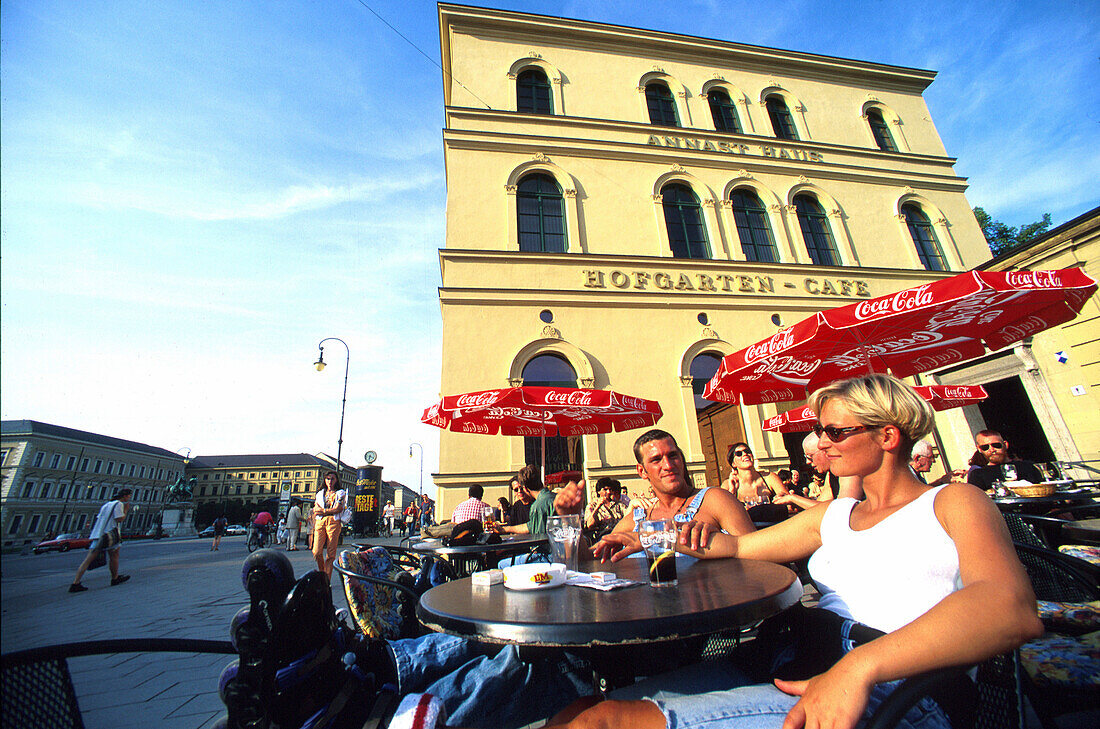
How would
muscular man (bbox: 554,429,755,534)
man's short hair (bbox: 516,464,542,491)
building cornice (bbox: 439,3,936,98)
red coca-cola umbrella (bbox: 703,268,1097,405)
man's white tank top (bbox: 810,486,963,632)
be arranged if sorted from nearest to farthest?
man's white tank top (bbox: 810,486,963,632) → muscular man (bbox: 554,429,755,534) → red coca-cola umbrella (bbox: 703,268,1097,405) → man's short hair (bbox: 516,464,542,491) → building cornice (bbox: 439,3,936,98)

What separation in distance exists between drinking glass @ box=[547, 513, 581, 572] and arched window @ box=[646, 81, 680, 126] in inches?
535

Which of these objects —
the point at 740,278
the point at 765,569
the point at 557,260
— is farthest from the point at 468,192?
the point at 765,569

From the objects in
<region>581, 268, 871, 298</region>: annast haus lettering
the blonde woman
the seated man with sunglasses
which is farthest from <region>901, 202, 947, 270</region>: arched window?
the blonde woman

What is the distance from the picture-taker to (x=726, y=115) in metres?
13.4

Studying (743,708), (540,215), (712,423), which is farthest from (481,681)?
(540,215)

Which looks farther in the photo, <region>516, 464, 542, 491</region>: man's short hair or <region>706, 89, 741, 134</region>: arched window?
<region>706, 89, 741, 134</region>: arched window

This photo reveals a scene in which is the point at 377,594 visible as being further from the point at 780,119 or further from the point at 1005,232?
the point at 1005,232

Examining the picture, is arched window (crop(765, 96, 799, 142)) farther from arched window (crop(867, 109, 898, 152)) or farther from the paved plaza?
the paved plaza

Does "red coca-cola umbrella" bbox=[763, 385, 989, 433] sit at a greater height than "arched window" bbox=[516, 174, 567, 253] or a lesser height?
lesser

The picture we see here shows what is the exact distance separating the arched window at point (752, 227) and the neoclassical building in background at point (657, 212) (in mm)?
61

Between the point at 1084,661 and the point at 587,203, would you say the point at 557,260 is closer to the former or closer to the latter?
the point at 587,203

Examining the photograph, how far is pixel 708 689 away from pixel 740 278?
11161mm

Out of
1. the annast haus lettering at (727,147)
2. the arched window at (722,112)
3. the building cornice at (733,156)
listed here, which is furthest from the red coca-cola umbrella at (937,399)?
the arched window at (722,112)

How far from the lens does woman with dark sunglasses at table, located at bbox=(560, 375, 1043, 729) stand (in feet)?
3.29
